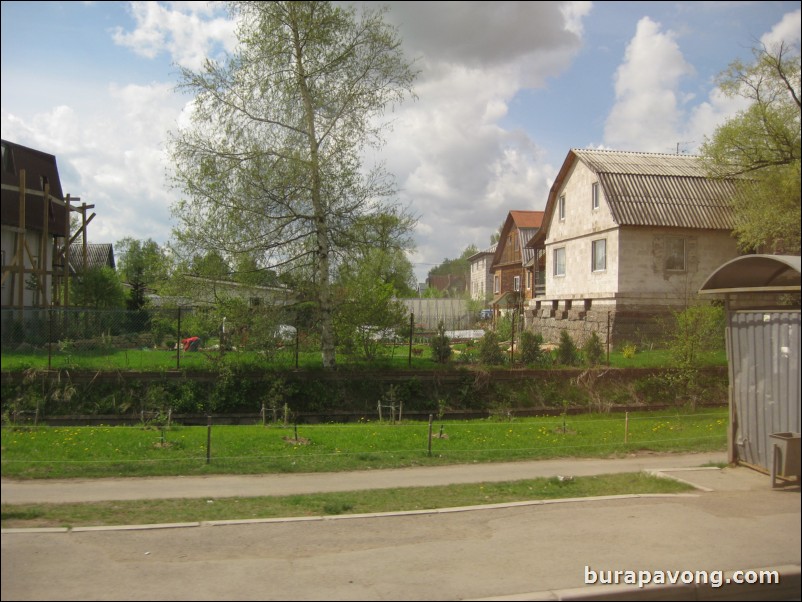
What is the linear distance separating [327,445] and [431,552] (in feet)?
20.9

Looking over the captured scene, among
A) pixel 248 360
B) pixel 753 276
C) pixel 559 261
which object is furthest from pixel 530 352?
pixel 559 261

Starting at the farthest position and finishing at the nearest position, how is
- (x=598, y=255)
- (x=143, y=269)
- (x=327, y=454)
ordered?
(x=143, y=269)
(x=598, y=255)
(x=327, y=454)

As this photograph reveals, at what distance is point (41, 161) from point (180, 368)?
11.0 metres

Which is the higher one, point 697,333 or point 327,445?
point 697,333

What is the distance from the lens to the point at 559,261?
32031mm

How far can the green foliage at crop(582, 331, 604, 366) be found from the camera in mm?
20156

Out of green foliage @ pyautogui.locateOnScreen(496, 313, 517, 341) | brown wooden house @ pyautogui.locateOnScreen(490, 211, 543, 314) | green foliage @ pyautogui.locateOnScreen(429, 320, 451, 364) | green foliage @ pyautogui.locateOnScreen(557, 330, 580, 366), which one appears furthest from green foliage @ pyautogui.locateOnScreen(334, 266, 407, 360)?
brown wooden house @ pyautogui.locateOnScreen(490, 211, 543, 314)

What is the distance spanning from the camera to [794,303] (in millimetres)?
9164

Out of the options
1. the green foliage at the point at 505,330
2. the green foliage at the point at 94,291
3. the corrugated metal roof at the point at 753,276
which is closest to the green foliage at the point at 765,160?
the corrugated metal roof at the point at 753,276

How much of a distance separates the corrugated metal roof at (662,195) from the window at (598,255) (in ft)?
6.95

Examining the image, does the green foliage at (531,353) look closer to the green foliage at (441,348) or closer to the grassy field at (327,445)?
the green foliage at (441,348)

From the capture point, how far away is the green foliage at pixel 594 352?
66.1 feet

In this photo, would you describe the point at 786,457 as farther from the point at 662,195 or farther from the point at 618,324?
the point at 662,195

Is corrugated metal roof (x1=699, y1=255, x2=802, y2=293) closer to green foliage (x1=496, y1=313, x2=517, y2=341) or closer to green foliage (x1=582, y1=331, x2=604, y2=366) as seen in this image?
green foliage (x1=582, y1=331, x2=604, y2=366)
